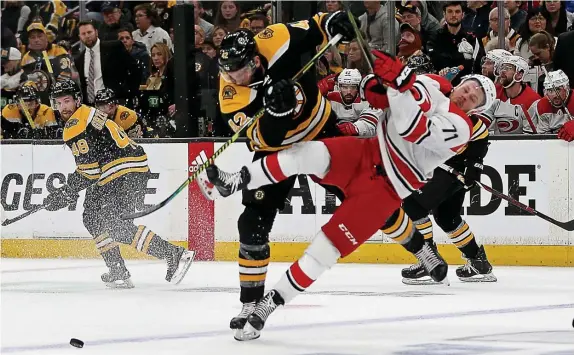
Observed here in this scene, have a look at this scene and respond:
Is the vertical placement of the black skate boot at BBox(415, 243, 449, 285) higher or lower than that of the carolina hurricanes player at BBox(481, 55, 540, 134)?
lower

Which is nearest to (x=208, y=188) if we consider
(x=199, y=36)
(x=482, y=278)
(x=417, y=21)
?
(x=482, y=278)

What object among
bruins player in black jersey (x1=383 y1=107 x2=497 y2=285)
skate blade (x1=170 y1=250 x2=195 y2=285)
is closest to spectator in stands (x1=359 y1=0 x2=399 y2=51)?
bruins player in black jersey (x1=383 y1=107 x2=497 y2=285)

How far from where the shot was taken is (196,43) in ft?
27.7

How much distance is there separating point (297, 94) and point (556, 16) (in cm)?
369

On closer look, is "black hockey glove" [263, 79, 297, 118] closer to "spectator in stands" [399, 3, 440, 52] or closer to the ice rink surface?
the ice rink surface

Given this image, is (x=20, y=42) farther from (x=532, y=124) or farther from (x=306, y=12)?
(x=532, y=124)

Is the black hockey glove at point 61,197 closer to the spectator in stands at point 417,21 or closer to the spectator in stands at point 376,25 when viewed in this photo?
the spectator in stands at point 376,25

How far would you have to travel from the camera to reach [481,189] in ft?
25.0

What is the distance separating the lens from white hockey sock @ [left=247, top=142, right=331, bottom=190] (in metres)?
4.39

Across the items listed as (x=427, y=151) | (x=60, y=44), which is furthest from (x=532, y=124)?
(x=60, y=44)

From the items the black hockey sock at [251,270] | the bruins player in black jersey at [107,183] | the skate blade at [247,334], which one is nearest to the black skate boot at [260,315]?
the skate blade at [247,334]

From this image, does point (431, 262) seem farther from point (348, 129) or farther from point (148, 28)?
point (148, 28)

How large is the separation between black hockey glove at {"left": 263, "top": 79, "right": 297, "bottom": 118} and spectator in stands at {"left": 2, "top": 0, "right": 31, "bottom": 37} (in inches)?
235

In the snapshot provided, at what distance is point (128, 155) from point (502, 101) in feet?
8.61
